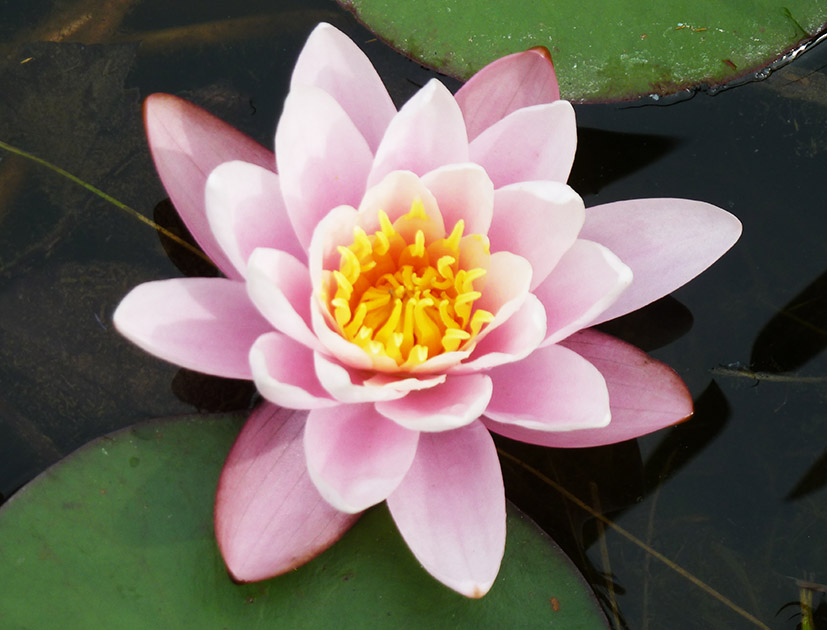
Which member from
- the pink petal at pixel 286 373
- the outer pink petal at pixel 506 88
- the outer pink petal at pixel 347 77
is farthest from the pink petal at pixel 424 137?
the pink petal at pixel 286 373

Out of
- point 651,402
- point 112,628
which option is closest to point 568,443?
point 651,402

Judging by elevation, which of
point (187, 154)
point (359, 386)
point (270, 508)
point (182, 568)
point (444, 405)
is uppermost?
point (187, 154)

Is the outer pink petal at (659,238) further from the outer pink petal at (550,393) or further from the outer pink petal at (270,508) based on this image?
the outer pink petal at (270,508)

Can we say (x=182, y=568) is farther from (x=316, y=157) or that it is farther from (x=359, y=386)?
(x=316, y=157)

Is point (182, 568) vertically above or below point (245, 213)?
below

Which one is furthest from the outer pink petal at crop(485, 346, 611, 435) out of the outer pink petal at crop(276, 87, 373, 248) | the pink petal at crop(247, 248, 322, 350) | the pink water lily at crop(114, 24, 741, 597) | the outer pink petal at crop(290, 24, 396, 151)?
the outer pink petal at crop(290, 24, 396, 151)

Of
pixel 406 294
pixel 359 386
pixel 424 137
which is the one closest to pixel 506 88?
pixel 424 137
